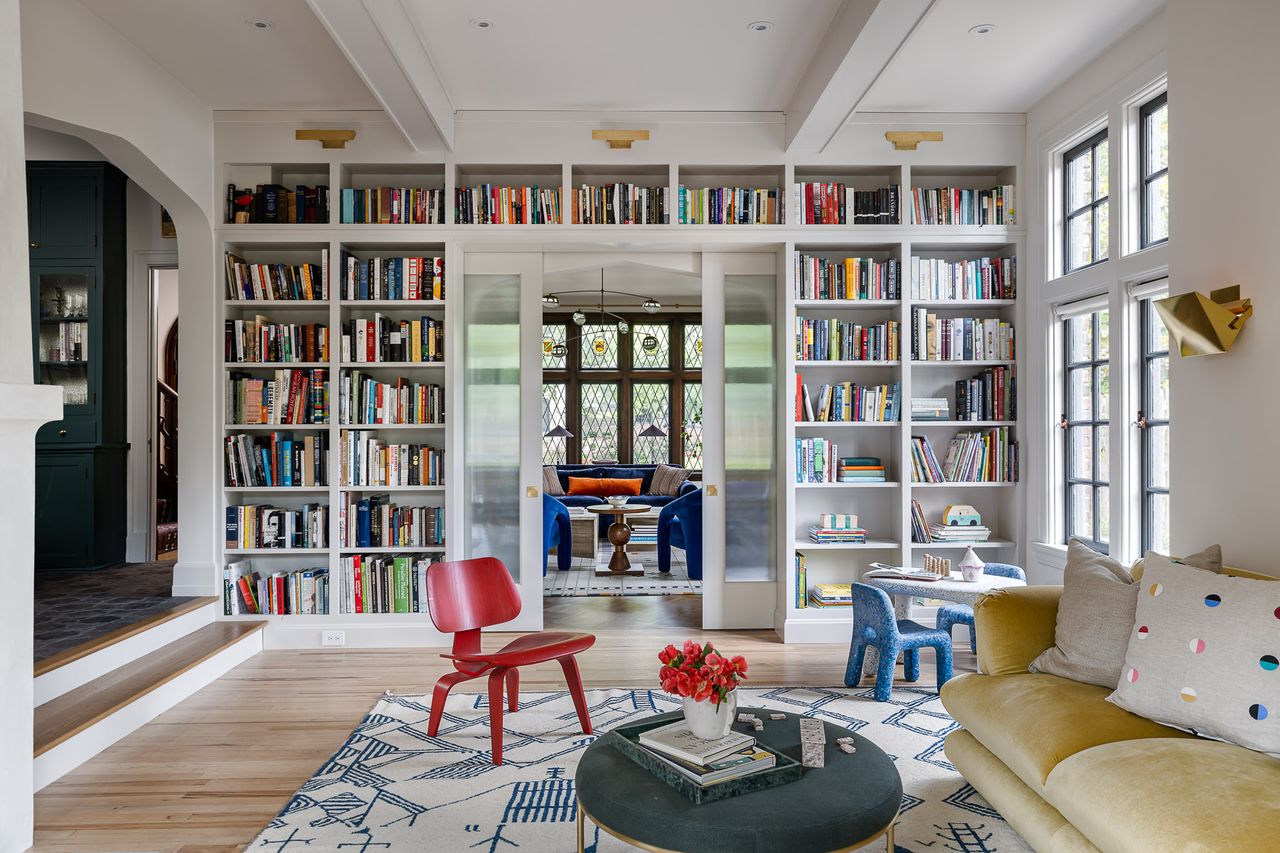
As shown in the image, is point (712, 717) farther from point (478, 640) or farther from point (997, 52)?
point (997, 52)

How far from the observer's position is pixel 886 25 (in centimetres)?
346

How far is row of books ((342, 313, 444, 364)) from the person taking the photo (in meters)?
5.08

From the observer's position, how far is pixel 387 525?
5090mm

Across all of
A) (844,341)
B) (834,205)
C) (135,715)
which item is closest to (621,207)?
(834,205)

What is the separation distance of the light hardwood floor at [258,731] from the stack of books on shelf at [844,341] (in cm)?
180

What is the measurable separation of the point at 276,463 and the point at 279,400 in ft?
1.27

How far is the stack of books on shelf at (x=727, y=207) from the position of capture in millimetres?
5121

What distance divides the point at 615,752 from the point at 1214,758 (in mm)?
1529

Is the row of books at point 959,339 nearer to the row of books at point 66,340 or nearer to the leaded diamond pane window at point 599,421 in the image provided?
the row of books at point 66,340

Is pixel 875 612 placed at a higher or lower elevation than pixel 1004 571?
lower

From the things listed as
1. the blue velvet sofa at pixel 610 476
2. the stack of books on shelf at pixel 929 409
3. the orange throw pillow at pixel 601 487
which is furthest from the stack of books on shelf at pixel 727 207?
the orange throw pillow at pixel 601 487

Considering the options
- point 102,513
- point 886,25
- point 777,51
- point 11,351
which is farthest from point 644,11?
point 102,513

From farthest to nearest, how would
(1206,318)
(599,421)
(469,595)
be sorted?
(599,421), (469,595), (1206,318)

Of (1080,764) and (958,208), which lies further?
(958,208)
